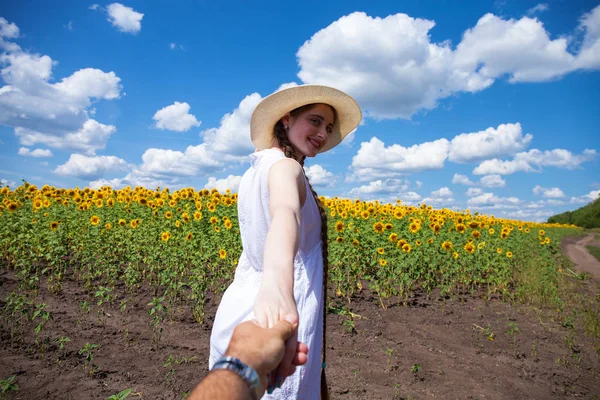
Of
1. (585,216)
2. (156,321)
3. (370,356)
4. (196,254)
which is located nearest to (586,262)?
(370,356)

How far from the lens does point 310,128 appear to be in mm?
1726

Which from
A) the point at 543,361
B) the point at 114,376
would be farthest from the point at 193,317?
the point at 543,361

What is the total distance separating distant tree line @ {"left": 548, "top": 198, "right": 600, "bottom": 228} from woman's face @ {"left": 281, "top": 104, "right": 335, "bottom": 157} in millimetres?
50699

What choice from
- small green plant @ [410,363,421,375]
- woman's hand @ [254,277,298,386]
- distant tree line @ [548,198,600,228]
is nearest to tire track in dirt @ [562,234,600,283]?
small green plant @ [410,363,421,375]

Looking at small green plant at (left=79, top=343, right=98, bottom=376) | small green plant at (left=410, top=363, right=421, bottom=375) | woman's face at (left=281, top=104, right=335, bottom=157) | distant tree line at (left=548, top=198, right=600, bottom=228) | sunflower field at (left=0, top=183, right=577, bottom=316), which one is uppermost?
distant tree line at (left=548, top=198, right=600, bottom=228)

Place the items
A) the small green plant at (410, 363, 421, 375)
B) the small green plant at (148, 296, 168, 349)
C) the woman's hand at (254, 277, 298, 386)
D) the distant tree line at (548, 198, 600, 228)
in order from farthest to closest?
the distant tree line at (548, 198, 600, 228), the small green plant at (148, 296, 168, 349), the small green plant at (410, 363, 421, 375), the woman's hand at (254, 277, 298, 386)

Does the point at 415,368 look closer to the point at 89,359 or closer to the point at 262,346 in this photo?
the point at 89,359

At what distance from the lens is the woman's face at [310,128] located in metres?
1.69

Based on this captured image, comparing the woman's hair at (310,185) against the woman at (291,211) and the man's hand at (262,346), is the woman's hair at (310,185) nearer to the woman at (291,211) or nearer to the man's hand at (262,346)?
the woman at (291,211)

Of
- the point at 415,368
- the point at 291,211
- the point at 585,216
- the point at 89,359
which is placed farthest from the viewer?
the point at 585,216

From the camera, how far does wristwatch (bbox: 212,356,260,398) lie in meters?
0.65

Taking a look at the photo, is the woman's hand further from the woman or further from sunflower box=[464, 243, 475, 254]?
sunflower box=[464, 243, 475, 254]

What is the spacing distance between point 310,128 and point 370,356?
335 cm

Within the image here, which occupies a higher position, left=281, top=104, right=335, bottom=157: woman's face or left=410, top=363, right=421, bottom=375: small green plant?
left=281, top=104, right=335, bottom=157: woman's face
